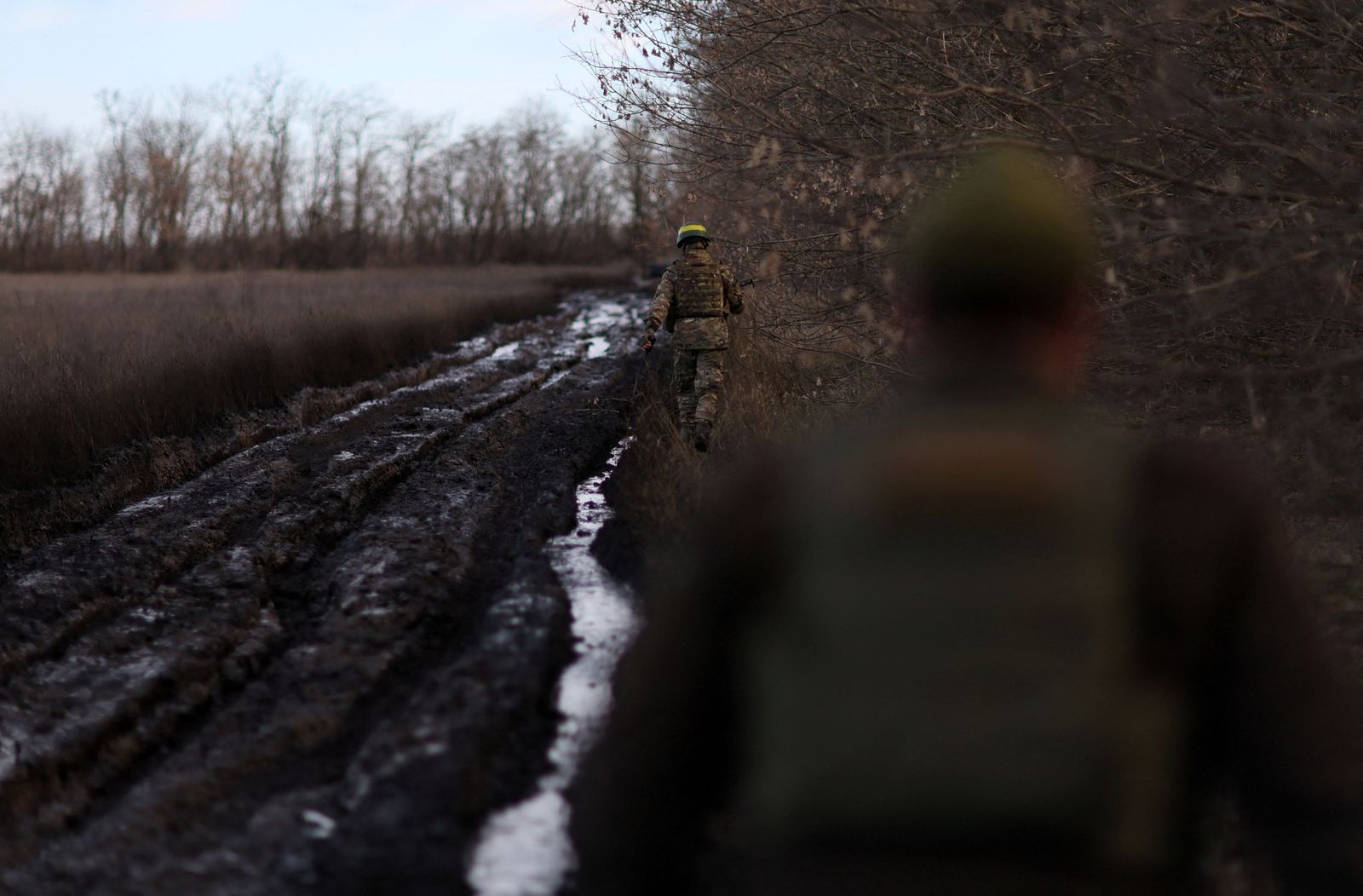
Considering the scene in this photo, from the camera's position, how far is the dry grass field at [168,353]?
820 cm

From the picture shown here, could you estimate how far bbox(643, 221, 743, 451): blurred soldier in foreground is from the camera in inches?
346

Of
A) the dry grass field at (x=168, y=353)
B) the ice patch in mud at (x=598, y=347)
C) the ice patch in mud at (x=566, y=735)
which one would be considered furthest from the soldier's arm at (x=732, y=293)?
the ice patch in mud at (x=598, y=347)

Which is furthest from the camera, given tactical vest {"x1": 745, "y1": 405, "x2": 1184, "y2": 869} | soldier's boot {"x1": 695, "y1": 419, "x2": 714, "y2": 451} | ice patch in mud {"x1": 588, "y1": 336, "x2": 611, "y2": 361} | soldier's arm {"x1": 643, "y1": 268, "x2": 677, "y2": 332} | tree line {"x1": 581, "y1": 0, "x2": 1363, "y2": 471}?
ice patch in mud {"x1": 588, "y1": 336, "x2": 611, "y2": 361}

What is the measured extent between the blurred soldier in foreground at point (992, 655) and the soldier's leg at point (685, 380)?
735cm

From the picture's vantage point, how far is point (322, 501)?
6.80 meters

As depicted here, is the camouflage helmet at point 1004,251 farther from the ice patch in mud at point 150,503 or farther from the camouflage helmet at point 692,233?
the camouflage helmet at point 692,233

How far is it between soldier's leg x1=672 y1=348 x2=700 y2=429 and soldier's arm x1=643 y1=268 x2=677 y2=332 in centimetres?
34

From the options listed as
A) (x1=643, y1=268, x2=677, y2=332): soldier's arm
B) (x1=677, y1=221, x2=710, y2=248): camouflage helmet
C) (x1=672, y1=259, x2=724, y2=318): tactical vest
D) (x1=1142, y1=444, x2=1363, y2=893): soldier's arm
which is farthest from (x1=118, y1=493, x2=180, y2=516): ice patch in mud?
(x1=1142, y1=444, x2=1363, y2=893): soldier's arm

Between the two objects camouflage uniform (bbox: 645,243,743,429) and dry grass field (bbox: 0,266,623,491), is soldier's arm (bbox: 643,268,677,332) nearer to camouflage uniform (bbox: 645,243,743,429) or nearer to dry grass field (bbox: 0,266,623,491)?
camouflage uniform (bbox: 645,243,743,429)

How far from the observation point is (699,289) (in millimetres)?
8898

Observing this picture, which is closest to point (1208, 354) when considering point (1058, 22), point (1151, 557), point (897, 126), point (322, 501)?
point (1058, 22)

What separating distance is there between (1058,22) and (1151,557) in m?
4.52

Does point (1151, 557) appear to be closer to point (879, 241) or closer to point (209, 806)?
point (209, 806)

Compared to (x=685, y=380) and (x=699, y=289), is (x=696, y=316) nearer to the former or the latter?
(x=699, y=289)
